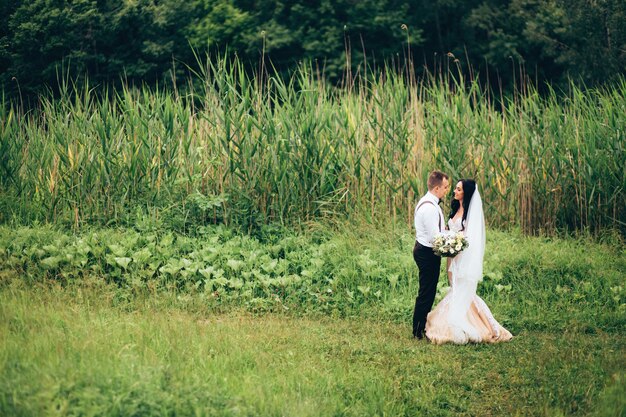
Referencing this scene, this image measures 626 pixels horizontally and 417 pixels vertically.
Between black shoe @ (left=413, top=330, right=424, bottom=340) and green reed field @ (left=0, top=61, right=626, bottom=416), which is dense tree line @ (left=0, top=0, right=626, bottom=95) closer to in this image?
green reed field @ (left=0, top=61, right=626, bottom=416)

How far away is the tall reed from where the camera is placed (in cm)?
1043

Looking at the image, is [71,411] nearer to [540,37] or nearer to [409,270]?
[409,270]

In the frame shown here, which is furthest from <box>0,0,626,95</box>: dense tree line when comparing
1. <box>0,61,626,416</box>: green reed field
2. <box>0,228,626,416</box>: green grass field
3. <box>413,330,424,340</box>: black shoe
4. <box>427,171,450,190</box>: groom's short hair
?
<box>413,330,424,340</box>: black shoe

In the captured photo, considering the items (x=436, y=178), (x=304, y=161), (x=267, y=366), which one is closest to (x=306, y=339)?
(x=267, y=366)

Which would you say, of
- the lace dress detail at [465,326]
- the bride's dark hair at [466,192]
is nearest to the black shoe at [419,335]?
the lace dress detail at [465,326]

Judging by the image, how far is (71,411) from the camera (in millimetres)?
4691

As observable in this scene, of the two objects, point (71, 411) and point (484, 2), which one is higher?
point (484, 2)

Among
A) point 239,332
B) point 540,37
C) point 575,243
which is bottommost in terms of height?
point 239,332

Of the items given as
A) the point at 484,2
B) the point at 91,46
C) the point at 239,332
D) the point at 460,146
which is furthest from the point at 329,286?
the point at 484,2

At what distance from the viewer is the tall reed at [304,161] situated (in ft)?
34.2

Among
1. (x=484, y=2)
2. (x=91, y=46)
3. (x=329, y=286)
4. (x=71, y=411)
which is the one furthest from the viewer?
(x=484, y=2)

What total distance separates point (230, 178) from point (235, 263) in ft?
5.81

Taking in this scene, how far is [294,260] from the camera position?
30.8ft

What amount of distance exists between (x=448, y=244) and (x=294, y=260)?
2.74 m
